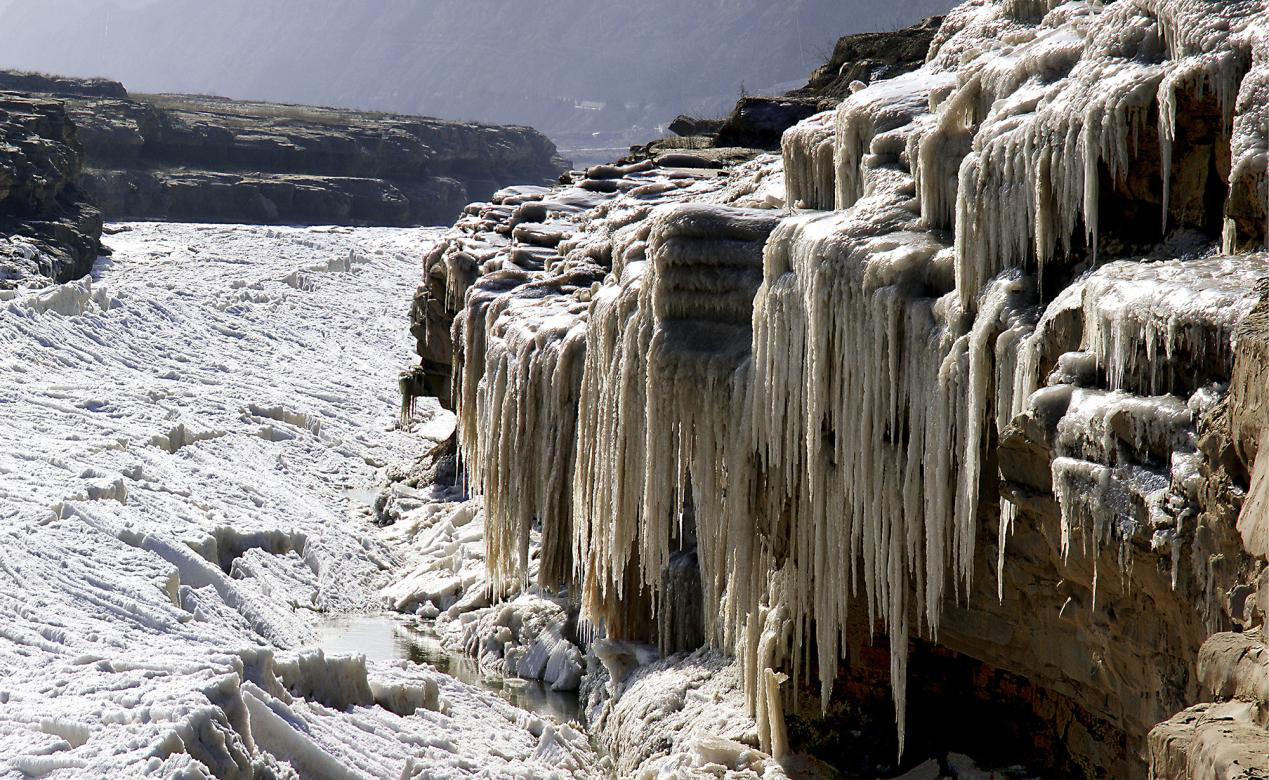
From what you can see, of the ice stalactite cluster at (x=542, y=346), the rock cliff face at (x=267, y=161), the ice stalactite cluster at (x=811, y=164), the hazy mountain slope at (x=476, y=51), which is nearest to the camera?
the ice stalactite cluster at (x=811, y=164)

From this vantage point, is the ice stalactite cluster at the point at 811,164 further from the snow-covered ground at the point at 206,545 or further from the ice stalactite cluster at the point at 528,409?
the snow-covered ground at the point at 206,545

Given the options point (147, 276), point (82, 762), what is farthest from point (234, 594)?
point (147, 276)

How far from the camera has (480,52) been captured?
14188 cm

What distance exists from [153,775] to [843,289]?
148 inches

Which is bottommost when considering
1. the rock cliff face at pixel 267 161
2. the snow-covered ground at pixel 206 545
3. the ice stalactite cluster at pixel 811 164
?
the snow-covered ground at pixel 206 545

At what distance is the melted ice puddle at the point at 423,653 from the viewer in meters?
9.23

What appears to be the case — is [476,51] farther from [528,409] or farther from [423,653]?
[528,409]

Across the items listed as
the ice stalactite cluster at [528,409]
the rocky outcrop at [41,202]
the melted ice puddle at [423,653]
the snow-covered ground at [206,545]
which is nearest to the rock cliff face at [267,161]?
the rocky outcrop at [41,202]

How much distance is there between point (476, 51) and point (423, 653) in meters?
138

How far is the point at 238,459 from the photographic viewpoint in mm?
14773

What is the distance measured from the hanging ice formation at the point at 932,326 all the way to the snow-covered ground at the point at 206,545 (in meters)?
1.81

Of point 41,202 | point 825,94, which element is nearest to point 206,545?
point 825,94

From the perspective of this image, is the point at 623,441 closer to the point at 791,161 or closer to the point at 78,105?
the point at 791,161

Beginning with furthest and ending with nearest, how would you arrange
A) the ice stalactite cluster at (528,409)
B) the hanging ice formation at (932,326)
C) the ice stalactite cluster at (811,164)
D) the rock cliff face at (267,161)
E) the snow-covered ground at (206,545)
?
the rock cliff face at (267,161), the ice stalactite cluster at (528,409), the ice stalactite cluster at (811,164), the snow-covered ground at (206,545), the hanging ice formation at (932,326)
